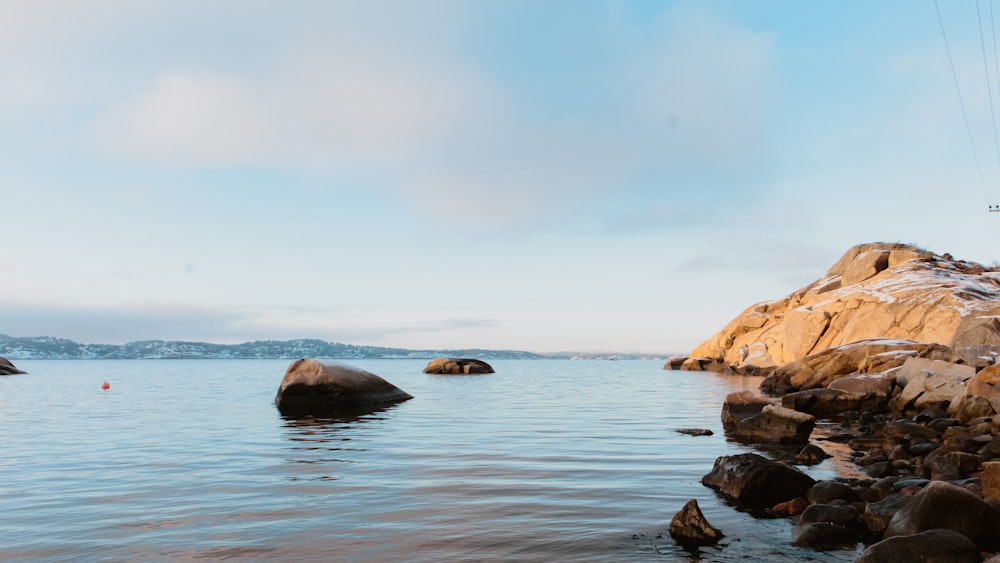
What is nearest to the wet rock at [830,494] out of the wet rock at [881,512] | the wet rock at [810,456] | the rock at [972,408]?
the wet rock at [881,512]

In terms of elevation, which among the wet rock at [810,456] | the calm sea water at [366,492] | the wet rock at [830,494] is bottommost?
the calm sea water at [366,492]

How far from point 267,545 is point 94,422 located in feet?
67.4

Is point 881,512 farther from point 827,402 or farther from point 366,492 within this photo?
point 827,402

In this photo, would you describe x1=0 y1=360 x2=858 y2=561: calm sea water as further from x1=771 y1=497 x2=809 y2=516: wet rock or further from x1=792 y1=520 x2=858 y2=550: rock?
x1=771 y1=497 x2=809 y2=516: wet rock

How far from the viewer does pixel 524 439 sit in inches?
720

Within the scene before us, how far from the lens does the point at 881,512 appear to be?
8188 mm

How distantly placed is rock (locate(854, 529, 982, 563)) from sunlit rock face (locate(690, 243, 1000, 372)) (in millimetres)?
29409

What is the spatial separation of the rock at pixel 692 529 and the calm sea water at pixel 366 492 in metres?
0.18

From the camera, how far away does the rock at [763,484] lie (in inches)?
392

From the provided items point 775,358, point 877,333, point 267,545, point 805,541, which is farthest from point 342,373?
point 775,358

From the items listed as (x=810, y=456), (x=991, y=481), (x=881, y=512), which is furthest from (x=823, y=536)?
(x=810, y=456)

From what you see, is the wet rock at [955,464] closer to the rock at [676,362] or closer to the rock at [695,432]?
the rock at [695,432]

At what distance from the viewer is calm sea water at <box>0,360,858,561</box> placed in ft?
25.5

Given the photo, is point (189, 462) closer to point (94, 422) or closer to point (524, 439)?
point (524, 439)
